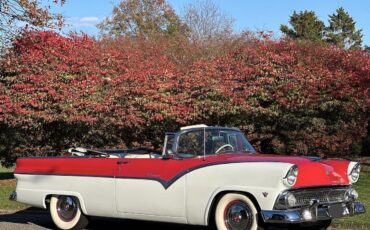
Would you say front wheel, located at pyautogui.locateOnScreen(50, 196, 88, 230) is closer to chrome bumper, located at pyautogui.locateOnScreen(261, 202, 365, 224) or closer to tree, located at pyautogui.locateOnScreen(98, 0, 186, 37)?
chrome bumper, located at pyautogui.locateOnScreen(261, 202, 365, 224)

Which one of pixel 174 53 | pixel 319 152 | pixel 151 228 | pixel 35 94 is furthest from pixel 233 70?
pixel 174 53

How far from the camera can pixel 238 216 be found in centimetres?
738

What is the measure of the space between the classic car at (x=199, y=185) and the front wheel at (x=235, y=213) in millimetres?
13

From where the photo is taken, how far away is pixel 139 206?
8.32 metres

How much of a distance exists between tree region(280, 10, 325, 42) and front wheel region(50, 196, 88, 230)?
4203 cm

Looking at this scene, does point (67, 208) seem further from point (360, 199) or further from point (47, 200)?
point (360, 199)

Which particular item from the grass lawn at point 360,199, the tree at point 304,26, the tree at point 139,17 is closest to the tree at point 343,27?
the tree at point 304,26

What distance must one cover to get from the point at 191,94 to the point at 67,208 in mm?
7623

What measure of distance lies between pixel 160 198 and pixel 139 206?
44cm

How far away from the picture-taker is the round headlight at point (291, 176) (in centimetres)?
696

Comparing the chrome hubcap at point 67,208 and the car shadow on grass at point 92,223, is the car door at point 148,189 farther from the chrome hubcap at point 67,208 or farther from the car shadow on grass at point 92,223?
the car shadow on grass at point 92,223

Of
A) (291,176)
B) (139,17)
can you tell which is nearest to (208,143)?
(291,176)

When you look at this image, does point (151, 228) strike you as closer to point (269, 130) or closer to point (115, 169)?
point (115, 169)

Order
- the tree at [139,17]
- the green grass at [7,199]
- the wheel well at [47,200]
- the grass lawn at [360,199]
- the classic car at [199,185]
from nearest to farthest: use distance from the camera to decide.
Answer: the classic car at [199,185], the grass lawn at [360,199], the wheel well at [47,200], the green grass at [7,199], the tree at [139,17]
